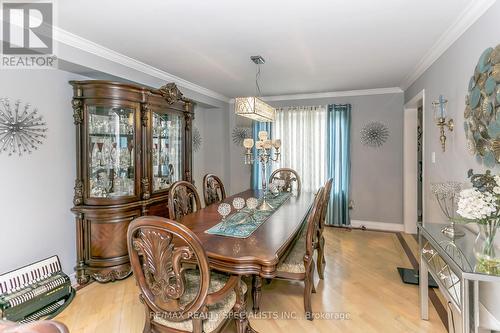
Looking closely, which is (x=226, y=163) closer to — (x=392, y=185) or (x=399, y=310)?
(x=392, y=185)

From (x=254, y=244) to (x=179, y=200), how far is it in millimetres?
1126

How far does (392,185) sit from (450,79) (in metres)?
2.48

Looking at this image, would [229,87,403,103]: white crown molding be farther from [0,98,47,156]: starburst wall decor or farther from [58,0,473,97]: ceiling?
[0,98,47,156]: starburst wall decor

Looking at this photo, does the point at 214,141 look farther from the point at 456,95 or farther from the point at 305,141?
the point at 456,95

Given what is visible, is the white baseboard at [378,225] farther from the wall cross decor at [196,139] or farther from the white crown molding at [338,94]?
the wall cross decor at [196,139]

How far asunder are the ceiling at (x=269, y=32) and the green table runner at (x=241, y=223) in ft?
5.30

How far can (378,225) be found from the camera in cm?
480

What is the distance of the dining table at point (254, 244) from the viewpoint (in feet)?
5.10

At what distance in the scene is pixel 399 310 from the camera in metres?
2.36

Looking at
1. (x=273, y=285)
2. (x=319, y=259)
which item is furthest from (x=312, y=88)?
(x=273, y=285)

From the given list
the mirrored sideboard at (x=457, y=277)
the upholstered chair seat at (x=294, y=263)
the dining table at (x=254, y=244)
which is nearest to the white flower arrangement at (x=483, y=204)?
the mirrored sideboard at (x=457, y=277)

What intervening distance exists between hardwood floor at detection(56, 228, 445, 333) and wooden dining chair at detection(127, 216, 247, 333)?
69cm

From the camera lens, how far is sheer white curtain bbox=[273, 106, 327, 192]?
4988 mm

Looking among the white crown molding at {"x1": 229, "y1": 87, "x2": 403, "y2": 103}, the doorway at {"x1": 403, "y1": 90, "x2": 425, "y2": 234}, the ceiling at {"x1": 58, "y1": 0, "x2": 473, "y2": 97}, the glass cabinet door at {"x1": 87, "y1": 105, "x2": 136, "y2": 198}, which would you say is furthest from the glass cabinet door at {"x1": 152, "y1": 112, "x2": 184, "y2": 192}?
the doorway at {"x1": 403, "y1": 90, "x2": 425, "y2": 234}
